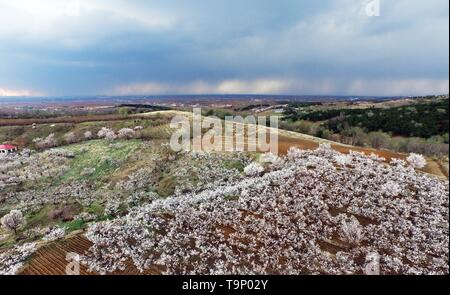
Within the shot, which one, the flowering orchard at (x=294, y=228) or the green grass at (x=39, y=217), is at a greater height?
the flowering orchard at (x=294, y=228)

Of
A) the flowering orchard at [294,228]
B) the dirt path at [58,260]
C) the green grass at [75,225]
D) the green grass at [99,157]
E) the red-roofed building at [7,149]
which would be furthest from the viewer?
the red-roofed building at [7,149]

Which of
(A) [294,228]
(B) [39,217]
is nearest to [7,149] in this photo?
(B) [39,217]

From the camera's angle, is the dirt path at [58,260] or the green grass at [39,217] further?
the green grass at [39,217]

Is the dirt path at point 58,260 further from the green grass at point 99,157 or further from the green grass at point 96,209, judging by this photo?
the green grass at point 99,157

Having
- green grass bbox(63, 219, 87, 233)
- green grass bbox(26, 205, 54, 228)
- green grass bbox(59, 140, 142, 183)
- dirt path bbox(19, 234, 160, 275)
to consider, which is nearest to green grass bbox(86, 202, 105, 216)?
green grass bbox(63, 219, 87, 233)

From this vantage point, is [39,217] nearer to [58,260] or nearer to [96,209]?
[96,209]

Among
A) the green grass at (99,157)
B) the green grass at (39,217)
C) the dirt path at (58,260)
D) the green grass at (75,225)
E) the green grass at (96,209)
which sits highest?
the green grass at (99,157)

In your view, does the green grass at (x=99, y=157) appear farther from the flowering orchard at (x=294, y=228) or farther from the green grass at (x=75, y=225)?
the flowering orchard at (x=294, y=228)

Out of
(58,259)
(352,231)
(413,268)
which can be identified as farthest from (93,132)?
(413,268)

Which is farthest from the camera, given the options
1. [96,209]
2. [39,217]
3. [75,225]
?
[96,209]

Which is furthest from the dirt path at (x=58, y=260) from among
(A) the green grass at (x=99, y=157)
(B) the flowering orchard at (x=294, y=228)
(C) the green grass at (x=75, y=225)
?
(A) the green grass at (x=99, y=157)

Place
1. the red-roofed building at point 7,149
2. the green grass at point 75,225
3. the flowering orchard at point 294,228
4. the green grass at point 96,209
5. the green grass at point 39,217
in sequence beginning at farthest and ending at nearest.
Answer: the red-roofed building at point 7,149, the green grass at point 96,209, the green grass at point 39,217, the green grass at point 75,225, the flowering orchard at point 294,228
